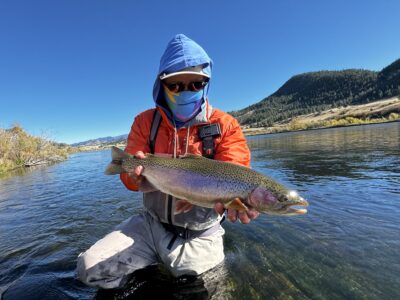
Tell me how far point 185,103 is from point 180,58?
1.96 feet

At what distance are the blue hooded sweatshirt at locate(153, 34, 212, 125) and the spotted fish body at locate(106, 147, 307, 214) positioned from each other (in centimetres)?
109

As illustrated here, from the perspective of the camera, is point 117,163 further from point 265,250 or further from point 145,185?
point 265,250

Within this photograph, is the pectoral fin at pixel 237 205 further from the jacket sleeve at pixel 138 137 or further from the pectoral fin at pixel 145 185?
the jacket sleeve at pixel 138 137

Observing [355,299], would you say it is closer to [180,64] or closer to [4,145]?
[180,64]

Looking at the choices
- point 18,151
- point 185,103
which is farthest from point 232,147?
point 18,151

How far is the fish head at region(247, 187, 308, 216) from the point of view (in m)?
2.64

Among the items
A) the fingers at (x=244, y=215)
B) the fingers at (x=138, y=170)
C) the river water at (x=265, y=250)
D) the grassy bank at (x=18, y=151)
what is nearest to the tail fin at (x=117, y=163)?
the fingers at (x=138, y=170)

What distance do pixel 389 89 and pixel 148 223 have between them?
16314 cm

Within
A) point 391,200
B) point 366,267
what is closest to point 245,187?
point 366,267

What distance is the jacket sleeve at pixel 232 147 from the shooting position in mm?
3736

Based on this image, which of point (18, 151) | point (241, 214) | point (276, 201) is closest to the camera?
point (276, 201)

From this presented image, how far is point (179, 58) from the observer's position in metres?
3.81

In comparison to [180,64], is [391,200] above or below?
below

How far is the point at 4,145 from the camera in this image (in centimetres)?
2753
